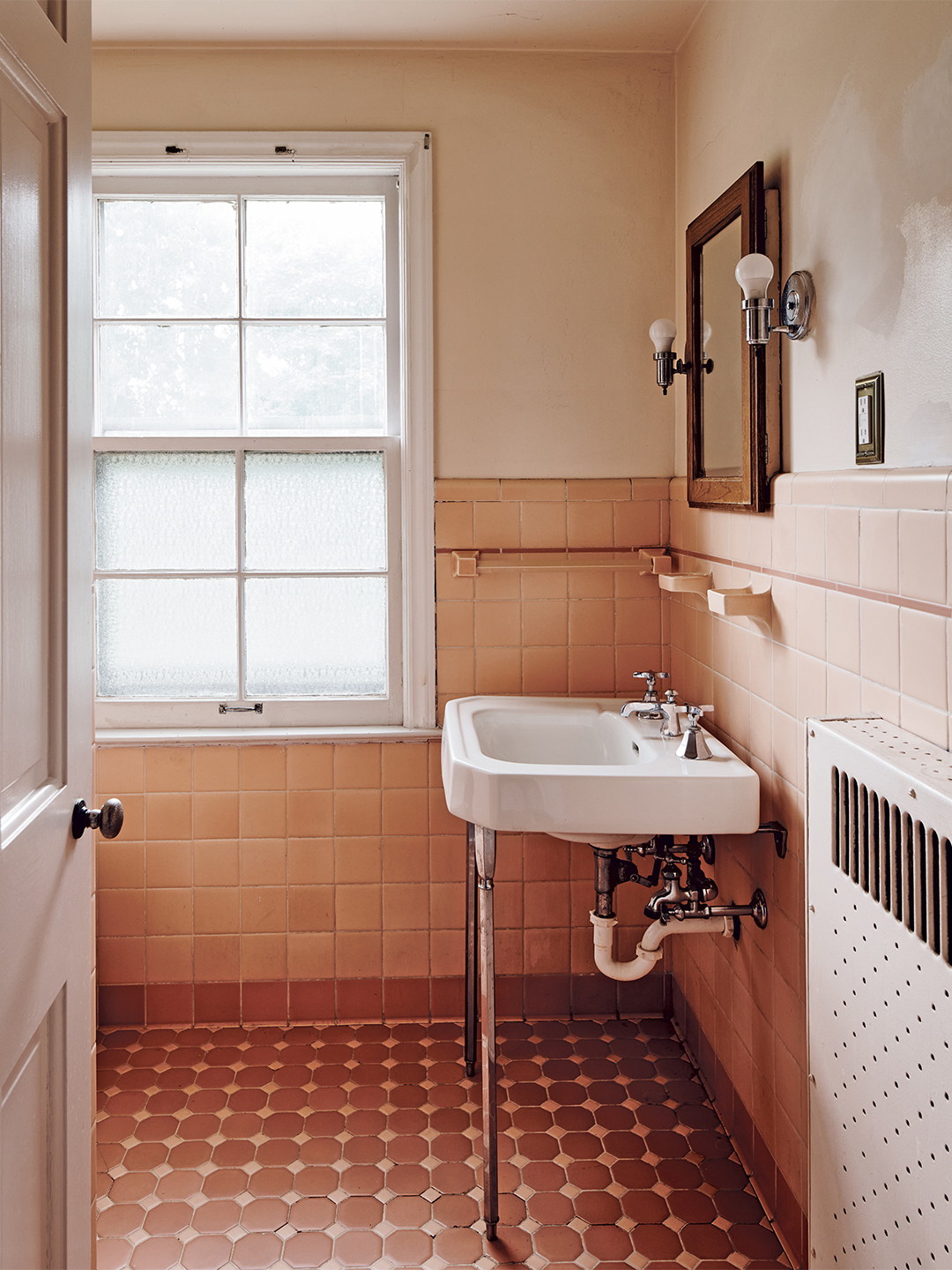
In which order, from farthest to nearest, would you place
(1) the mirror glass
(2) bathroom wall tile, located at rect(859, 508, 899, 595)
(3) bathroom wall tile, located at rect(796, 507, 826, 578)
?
(1) the mirror glass → (3) bathroom wall tile, located at rect(796, 507, 826, 578) → (2) bathroom wall tile, located at rect(859, 508, 899, 595)

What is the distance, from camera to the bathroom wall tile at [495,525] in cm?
257

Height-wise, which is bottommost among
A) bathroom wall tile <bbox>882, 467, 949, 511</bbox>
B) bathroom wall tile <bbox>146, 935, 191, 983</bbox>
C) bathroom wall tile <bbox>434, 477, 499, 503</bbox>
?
bathroom wall tile <bbox>146, 935, 191, 983</bbox>

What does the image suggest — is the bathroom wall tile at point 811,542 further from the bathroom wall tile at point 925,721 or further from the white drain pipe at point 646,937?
the white drain pipe at point 646,937

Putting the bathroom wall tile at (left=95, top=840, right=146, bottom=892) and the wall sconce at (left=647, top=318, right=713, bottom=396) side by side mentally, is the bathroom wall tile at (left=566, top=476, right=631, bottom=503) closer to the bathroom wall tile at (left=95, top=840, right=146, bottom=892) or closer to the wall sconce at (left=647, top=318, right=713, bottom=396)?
the wall sconce at (left=647, top=318, right=713, bottom=396)

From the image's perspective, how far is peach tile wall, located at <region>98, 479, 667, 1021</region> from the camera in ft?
8.42

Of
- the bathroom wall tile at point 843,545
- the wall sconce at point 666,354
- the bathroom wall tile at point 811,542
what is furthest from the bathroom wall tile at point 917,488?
the wall sconce at point 666,354

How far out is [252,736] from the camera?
2.55 metres

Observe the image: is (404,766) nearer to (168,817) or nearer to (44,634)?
(168,817)

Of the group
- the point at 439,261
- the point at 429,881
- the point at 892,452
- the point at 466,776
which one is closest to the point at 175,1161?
the point at 429,881

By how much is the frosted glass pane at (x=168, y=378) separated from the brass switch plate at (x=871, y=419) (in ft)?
5.58

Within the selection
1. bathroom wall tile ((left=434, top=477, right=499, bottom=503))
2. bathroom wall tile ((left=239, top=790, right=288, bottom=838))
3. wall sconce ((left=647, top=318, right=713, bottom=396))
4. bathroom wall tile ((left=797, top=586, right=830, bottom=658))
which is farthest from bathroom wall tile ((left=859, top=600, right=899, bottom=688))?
bathroom wall tile ((left=239, top=790, right=288, bottom=838))

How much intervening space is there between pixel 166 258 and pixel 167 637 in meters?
1.02

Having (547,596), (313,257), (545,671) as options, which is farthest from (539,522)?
(313,257)

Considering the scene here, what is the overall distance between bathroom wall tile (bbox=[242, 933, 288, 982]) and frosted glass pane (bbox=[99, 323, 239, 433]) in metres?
1.38
